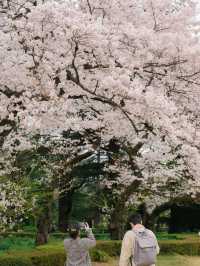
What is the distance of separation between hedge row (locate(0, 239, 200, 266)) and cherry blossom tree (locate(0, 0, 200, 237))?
2.52m

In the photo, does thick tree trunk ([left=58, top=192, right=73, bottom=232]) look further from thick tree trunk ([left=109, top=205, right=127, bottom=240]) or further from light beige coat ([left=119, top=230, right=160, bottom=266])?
light beige coat ([left=119, top=230, right=160, bottom=266])

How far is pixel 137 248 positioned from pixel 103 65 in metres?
5.62

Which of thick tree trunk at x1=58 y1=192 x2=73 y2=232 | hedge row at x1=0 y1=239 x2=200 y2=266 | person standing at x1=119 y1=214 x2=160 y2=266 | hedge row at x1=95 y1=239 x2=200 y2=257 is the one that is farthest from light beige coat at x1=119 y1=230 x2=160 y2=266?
thick tree trunk at x1=58 y1=192 x2=73 y2=232

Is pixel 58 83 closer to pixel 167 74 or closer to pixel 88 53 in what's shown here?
pixel 88 53

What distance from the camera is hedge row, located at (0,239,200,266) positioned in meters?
12.1

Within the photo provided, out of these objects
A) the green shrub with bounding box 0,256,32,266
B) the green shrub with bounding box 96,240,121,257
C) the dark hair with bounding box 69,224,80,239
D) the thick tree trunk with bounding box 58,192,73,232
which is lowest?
the green shrub with bounding box 0,256,32,266

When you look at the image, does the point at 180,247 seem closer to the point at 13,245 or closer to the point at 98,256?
the point at 98,256

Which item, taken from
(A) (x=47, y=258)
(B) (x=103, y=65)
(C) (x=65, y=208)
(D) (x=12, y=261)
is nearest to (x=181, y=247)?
(A) (x=47, y=258)

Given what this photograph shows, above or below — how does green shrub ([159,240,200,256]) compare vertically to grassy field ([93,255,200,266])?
above

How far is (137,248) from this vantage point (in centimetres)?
645

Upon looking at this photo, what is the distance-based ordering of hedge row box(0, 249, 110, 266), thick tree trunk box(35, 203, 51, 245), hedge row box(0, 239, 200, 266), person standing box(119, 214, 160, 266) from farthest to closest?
thick tree trunk box(35, 203, 51, 245) → hedge row box(0, 239, 200, 266) → hedge row box(0, 249, 110, 266) → person standing box(119, 214, 160, 266)

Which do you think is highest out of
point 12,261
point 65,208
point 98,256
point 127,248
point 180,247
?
point 65,208

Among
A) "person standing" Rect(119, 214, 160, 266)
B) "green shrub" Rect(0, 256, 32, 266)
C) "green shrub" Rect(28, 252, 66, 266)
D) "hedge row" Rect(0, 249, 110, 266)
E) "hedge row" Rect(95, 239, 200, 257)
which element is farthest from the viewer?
"hedge row" Rect(95, 239, 200, 257)

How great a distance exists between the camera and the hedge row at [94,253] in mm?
12070
